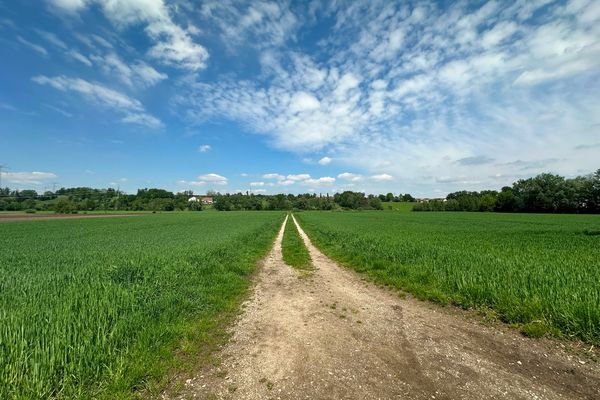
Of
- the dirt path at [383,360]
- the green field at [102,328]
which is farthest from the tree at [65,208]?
the dirt path at [383,360]

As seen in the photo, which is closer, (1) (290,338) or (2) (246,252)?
(1) (290,338)

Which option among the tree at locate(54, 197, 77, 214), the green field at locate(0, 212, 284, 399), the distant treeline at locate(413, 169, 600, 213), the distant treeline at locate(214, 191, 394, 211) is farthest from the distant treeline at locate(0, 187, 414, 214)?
the green field at locate(0, 212, 284, 399)

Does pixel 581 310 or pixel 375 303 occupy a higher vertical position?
pixel 581 310

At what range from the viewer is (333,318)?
679cm

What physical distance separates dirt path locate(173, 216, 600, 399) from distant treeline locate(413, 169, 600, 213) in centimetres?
11166

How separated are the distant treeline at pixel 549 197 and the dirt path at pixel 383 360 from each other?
366 feet

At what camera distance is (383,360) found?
4.77 meters

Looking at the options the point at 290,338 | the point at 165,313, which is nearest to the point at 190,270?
the point at 165,313

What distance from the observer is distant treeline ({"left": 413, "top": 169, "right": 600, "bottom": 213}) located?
82.8m

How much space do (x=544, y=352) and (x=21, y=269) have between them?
15498mm

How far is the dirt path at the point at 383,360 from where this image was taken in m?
3.96

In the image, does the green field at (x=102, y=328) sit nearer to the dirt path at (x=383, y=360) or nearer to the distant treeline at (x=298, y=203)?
the dirt path at (x=383, y=360)

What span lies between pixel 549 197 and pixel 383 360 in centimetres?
11601

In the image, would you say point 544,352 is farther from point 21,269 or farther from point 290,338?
point 21,269
